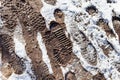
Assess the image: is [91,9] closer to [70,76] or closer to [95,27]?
[95,27]

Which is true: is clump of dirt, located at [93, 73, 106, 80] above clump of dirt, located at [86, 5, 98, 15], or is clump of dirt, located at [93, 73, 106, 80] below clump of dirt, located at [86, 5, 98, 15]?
below

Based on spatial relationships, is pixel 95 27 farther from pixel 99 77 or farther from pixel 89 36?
pixel 99 77

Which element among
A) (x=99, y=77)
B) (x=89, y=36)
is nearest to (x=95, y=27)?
(x=89, y=36)

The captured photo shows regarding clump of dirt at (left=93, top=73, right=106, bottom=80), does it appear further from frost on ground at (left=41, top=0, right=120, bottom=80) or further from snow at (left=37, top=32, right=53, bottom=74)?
snow at (left=37, top=32, right=53, bottom=74)

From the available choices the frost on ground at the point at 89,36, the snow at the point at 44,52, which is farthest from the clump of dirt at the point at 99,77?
the snow at the point at 44,52

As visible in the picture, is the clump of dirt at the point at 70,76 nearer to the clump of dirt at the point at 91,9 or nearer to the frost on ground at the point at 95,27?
the frost on ground at the point at 95,27

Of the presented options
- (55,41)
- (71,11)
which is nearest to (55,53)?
(55,41)

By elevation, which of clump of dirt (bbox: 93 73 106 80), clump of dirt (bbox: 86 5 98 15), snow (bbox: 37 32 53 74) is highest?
clump of dirt (bbox: 86 5 98 15)

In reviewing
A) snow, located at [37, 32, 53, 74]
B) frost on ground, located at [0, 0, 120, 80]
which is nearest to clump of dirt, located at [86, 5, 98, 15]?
frost on ground, located at [0, 0, 120, 80]

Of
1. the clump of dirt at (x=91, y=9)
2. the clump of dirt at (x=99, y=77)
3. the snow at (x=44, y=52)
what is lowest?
the clump of dirt at (x=99, y=77)

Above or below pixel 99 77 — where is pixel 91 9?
above

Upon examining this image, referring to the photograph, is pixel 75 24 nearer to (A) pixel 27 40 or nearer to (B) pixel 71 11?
(B) pixel 71 11

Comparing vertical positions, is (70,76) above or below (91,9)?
below
